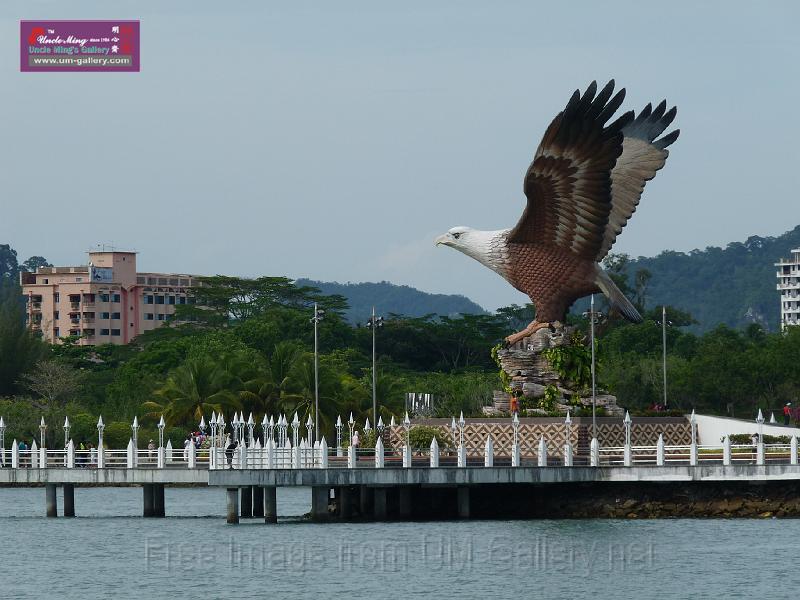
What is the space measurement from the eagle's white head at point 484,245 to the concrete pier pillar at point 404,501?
26.8 ft

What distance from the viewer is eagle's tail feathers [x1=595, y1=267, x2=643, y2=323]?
5956cm

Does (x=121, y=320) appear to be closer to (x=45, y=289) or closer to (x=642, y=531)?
(x=45, y=289)

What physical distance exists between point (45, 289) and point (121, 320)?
8013mm

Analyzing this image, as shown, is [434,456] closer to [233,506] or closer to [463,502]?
[463,502]

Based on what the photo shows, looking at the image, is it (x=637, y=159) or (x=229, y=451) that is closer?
(x=229, y=451)

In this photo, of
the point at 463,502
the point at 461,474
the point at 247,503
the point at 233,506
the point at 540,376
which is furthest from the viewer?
the point at 247,503

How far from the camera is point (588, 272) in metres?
59.5

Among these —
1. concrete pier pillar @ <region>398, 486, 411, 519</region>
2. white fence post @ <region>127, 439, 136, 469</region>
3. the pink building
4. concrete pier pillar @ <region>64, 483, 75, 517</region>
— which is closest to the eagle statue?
concrete pier pillar @ <region>398, 486, 411, 519</region>

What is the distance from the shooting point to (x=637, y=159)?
6194 centimetres

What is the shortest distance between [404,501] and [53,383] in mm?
51259

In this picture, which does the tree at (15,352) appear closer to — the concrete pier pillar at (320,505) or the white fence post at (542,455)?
the concrete pier pillar at (320,505)

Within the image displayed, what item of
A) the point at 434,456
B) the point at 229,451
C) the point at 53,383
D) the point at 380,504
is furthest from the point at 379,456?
the point at 53,383

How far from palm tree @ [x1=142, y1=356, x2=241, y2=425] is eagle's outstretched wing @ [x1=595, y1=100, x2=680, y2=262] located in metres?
30.7

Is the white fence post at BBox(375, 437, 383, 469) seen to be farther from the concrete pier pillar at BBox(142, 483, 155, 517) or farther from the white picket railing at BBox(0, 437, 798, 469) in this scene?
the concrete pier pillar at BBox(142, 483, 155, 517)
